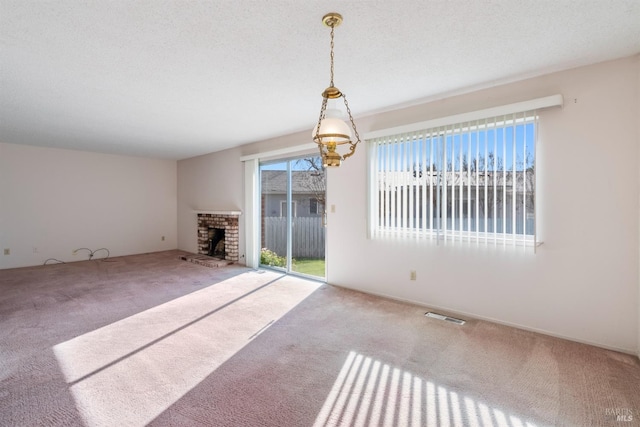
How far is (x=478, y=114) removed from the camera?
312cm

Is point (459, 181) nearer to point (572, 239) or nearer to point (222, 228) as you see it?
point (572, 239)

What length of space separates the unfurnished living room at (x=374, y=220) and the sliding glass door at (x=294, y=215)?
0.13 m

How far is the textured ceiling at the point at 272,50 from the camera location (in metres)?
1.91

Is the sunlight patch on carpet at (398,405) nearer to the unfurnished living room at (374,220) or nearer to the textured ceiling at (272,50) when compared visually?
the unfurnished living room at (374,220)

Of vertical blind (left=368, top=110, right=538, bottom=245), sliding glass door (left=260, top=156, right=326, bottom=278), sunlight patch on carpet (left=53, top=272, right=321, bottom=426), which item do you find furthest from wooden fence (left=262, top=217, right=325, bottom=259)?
vertical blind (left=368, top=110, right=538, bottom=245)

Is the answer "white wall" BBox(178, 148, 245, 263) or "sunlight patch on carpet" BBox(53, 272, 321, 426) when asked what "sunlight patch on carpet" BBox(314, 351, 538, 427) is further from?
"white wall" BBox(178, 148, 245, 263)

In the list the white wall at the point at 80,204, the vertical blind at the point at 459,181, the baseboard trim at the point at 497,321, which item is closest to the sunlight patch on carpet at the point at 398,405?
the baseboard trim at the point at 497,321

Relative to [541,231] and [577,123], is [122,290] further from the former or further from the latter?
[577,123]

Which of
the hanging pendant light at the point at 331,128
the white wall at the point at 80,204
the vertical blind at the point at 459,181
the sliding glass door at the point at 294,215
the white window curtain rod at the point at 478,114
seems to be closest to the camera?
the hanging pendant light at the point at 331,128

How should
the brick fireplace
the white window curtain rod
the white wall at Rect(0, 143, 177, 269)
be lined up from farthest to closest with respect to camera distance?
1. the brick fireplace
2. the white wall at Rect(0, 143, 177, 269)
3. the white window curtain rod

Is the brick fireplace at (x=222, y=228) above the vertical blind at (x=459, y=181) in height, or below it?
below

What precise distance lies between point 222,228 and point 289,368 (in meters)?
4.78

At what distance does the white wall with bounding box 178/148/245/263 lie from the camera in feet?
20.7

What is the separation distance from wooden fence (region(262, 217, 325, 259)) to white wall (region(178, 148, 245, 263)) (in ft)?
2.29
